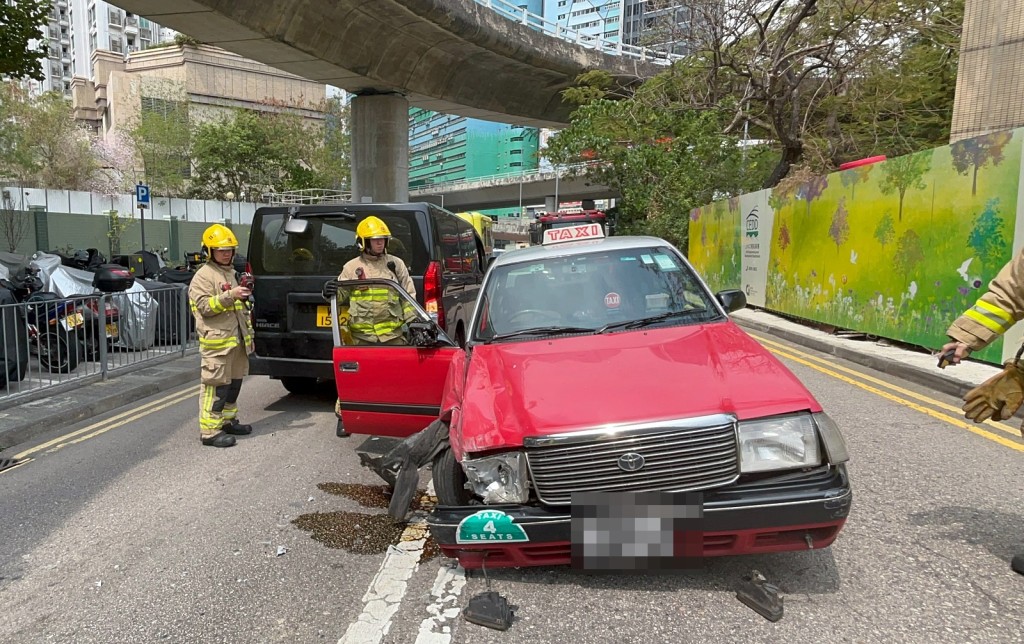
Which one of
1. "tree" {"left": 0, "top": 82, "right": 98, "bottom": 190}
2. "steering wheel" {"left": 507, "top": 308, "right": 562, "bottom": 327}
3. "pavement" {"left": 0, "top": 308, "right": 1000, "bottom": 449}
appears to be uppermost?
"tree" {"left": 0, "top": 82, "right": 98, "bottom": 190}

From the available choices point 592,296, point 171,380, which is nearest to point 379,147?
point 171,380

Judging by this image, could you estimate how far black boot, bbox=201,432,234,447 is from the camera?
5.48 m

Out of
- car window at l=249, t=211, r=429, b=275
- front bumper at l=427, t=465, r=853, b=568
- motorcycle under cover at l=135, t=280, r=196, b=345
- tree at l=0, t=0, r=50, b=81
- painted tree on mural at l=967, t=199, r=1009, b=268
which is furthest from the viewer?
tree at l=0, t=0, r=50, b=81

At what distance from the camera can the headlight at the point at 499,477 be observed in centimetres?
265

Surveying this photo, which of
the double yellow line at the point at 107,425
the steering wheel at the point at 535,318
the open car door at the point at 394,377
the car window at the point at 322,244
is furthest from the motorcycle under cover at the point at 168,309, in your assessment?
the steering wheel at the point at 535,318

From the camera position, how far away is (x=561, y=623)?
8.59 feet

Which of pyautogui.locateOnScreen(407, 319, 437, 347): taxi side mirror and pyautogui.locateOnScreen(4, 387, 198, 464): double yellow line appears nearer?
pyautogui.locateOnScreen(407, 319, 437, 347): taxi side mirror

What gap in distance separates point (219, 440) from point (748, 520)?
4526mm

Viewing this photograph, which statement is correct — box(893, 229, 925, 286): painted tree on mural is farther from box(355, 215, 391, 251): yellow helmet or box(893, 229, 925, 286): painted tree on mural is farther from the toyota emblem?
the toyota emblem

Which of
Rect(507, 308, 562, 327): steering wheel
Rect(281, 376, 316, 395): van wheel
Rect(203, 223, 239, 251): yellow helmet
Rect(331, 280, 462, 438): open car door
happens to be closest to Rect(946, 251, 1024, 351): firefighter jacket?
Rect(507, 308, 562, 327): steering wheel

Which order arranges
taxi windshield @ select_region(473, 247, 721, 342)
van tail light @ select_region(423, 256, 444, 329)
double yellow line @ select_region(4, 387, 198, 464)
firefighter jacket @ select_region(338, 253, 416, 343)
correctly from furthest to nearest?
van tail light @ select_region(423, 256, 444, 329), double yellow line @ select_region(4, 387, 198, 464), firefighter jacket @ select_region(338, 253, 416, 343), taxi windshield @ select_region(473, 247, 721, 342)

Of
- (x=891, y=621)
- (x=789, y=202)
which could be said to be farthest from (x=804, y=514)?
(x=789, y=202)

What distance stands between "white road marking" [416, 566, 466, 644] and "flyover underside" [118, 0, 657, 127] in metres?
15.3

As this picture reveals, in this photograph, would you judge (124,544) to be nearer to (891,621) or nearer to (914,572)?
(891,621)
